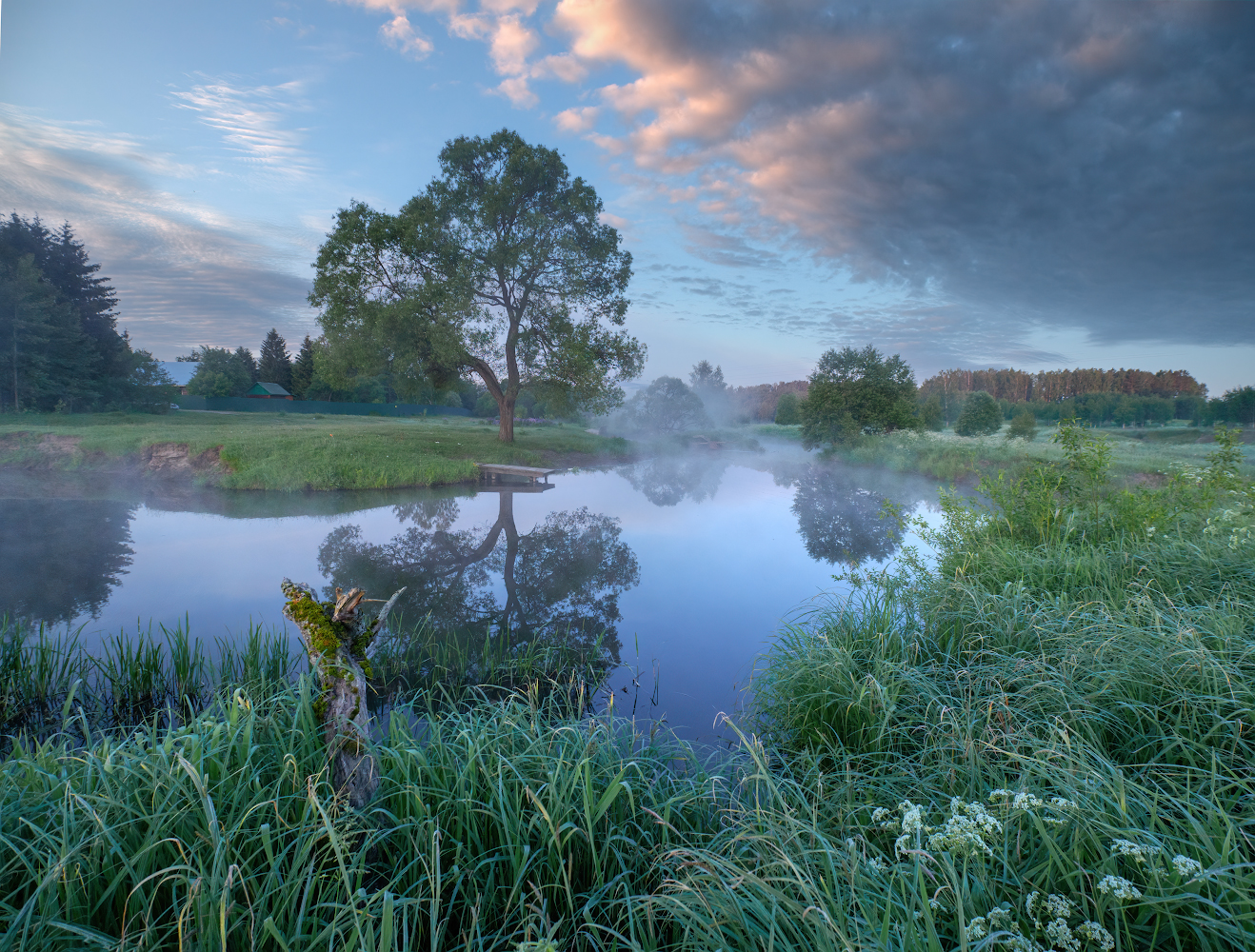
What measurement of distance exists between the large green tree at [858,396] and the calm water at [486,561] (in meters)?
12.9

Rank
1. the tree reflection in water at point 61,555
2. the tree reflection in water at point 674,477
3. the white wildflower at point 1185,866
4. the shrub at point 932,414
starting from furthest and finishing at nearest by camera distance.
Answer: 1. the shrub at point 932,414
2. the tree reflection in water at point 674,477
3. the tree reflection in water at point 61,555
4. the white wildflower at point 1185,866

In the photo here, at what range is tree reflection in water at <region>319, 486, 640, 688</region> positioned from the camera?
14.7ft

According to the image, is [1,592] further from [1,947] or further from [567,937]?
[567,937]

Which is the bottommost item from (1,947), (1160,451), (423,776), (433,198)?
(423,776)

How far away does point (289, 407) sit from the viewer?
41500 mm

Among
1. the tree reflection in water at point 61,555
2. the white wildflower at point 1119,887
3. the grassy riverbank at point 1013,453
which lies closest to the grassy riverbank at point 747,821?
the white wildflower at point 1119,887

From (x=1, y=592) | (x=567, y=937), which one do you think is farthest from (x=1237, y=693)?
(x=1, y=592)

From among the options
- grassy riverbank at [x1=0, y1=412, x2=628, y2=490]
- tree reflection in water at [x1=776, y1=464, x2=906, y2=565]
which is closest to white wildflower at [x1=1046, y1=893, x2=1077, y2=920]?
tree reflection in water at [x1=776, y1=464, x2=906, y2=565]

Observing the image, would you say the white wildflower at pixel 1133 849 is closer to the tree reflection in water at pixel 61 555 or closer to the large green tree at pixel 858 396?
the tree reflection in water at pixel 61 555

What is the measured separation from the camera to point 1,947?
136 cm

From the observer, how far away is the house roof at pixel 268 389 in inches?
1997

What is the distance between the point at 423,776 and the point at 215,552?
23.7ft

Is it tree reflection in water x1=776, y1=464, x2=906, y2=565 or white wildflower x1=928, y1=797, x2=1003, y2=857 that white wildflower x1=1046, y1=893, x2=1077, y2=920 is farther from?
tree reflection in water x1=776, y1=464, x2=906, y2=565

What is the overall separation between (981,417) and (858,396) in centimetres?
1473
